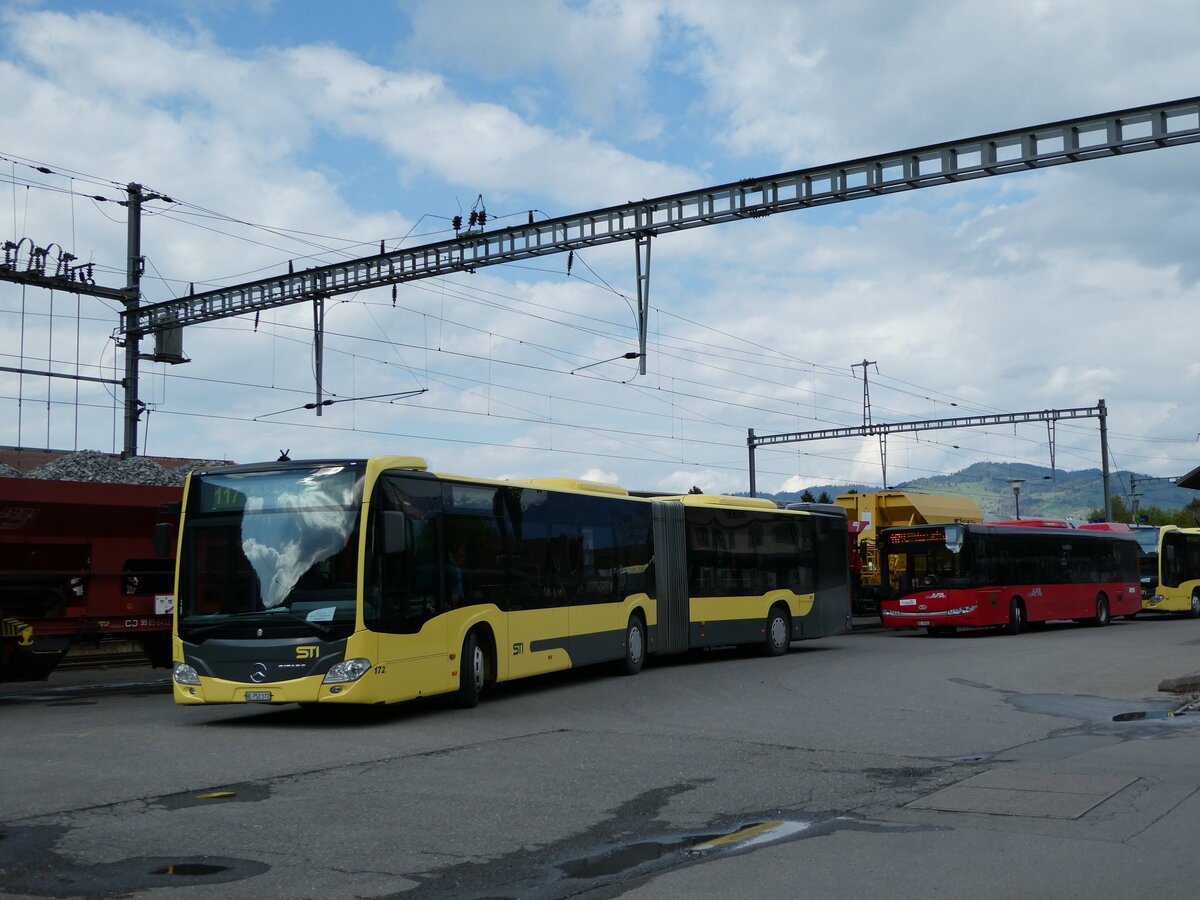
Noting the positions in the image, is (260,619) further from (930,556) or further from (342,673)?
(930,556)

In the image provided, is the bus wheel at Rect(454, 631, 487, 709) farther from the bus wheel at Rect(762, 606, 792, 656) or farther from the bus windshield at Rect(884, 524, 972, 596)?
the bus windshield at Rect(884, 524, 972, 596)

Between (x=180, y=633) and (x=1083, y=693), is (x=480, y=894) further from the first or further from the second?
(x=1083, y=693)

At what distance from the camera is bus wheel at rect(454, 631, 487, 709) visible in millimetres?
15461

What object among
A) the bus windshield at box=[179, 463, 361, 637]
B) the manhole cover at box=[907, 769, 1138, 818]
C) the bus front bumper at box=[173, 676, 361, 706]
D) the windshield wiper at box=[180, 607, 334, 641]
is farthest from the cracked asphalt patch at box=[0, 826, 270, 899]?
the bus windshield at box=[179, 463, 361, 637]

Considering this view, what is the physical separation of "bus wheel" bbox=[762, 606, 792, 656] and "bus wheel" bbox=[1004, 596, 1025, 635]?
922 centimetres

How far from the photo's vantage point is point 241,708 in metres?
16.0

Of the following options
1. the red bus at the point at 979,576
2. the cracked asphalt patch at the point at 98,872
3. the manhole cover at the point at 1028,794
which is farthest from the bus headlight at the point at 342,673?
the red bus at the point at 979,576

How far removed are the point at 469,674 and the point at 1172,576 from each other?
34863mm

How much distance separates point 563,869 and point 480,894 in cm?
70

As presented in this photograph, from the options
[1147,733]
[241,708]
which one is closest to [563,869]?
[1147,733]

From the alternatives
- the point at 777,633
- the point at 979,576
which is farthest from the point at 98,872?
the point at 979,576

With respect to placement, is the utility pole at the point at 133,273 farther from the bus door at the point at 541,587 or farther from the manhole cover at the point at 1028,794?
the manhole cover at the point at 1028,794

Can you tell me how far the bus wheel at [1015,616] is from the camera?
3219 centimetres

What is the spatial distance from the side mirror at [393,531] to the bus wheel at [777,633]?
40.1 ft
